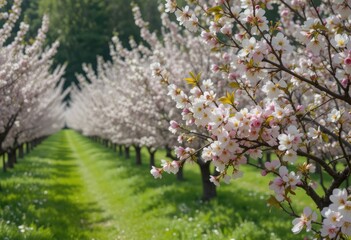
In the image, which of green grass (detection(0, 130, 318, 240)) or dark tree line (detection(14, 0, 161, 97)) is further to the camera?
dark tree line (detection(14, 0, 161, 97))

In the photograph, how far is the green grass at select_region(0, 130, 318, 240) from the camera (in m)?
9.82

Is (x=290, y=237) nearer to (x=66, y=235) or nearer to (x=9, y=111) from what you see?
(x=66, y=235)

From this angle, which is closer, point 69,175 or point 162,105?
point 162,105

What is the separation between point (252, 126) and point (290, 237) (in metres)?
6.60

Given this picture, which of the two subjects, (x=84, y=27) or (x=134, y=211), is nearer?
(x=134, y=211)

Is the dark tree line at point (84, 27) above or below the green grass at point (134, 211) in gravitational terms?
above

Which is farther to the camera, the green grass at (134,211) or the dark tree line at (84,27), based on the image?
the dark tree line at (84,27)

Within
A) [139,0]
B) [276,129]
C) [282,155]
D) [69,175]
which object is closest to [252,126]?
[276,129]

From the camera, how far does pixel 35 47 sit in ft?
39.9

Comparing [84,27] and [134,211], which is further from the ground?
[84,27]

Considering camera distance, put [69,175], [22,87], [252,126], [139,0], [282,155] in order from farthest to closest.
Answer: [139,0] → [69,175] → [22,87] → [282,155] → [252,126]

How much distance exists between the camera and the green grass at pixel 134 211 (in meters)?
9.82

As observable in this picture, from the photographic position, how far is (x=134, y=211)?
43.3ft

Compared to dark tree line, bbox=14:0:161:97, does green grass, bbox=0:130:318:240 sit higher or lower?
lower
